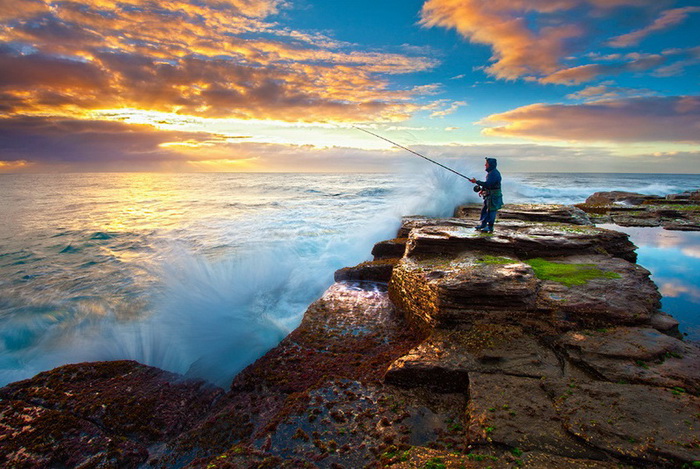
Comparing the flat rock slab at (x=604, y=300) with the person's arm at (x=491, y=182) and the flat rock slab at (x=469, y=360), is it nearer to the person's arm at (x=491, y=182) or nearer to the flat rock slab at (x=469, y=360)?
the flat rock slab at (x=469, y=360)

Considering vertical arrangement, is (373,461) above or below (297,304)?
above

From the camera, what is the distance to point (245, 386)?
16.4ft

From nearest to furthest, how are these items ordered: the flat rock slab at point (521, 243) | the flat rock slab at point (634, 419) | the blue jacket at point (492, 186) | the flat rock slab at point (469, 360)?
the flat rock slab at point (634, 419), the flat rock slab at point (469, 360), the flat rock slab at point (521, 243), the blue jacket at point (492, 186)

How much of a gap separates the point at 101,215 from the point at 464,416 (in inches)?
1167

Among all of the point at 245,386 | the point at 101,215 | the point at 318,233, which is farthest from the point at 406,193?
the point at 101,215

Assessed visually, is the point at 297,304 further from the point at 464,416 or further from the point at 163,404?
the point at 464,416

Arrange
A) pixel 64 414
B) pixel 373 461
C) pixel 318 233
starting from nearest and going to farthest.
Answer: pixel 373 461
pixel 64 414
pixel 318 233

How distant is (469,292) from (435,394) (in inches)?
74.4

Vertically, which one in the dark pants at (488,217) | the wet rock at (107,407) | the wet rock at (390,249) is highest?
the dark pants at (488,217)

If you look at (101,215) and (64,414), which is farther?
(101,215)

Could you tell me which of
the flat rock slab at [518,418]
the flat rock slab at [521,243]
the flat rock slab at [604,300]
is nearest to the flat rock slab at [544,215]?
the flat rock slab at [521,243]

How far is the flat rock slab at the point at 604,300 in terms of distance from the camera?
512 centimetres

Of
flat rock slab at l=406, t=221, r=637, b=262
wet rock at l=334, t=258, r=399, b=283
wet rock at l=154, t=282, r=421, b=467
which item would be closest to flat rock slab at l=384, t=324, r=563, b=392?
wet rock at l=154, t=282, r=421, b=467

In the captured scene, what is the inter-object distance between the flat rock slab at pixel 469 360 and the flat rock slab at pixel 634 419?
1.77ft
